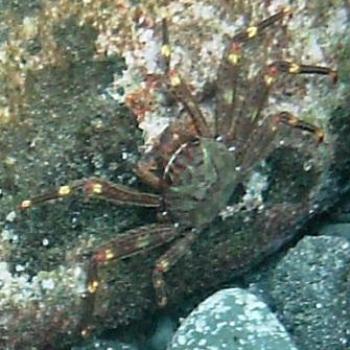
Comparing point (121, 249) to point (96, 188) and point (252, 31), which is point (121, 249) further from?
point (252, 31)

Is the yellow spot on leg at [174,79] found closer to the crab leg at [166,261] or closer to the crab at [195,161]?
the crab at [195,161]

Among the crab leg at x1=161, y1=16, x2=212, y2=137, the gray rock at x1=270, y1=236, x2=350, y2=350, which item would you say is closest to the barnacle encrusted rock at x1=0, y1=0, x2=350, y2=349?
the crab leg at x1=161, y1=16, x2=212, y2=137

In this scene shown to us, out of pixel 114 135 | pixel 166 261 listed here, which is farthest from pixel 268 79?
pixel 166 261

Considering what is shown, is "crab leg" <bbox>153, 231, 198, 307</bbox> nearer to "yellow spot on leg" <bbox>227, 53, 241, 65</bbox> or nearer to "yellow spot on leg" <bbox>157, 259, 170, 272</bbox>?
"yellow spot on leg" <bbox>157, 259, 170, 272</bbox>

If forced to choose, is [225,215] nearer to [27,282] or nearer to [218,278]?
[218,278]

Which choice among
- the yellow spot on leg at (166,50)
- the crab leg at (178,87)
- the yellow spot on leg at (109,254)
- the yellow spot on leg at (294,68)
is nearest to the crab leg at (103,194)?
the yellow spot on leg at (109,254)

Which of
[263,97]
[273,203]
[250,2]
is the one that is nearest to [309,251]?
[273,203]
